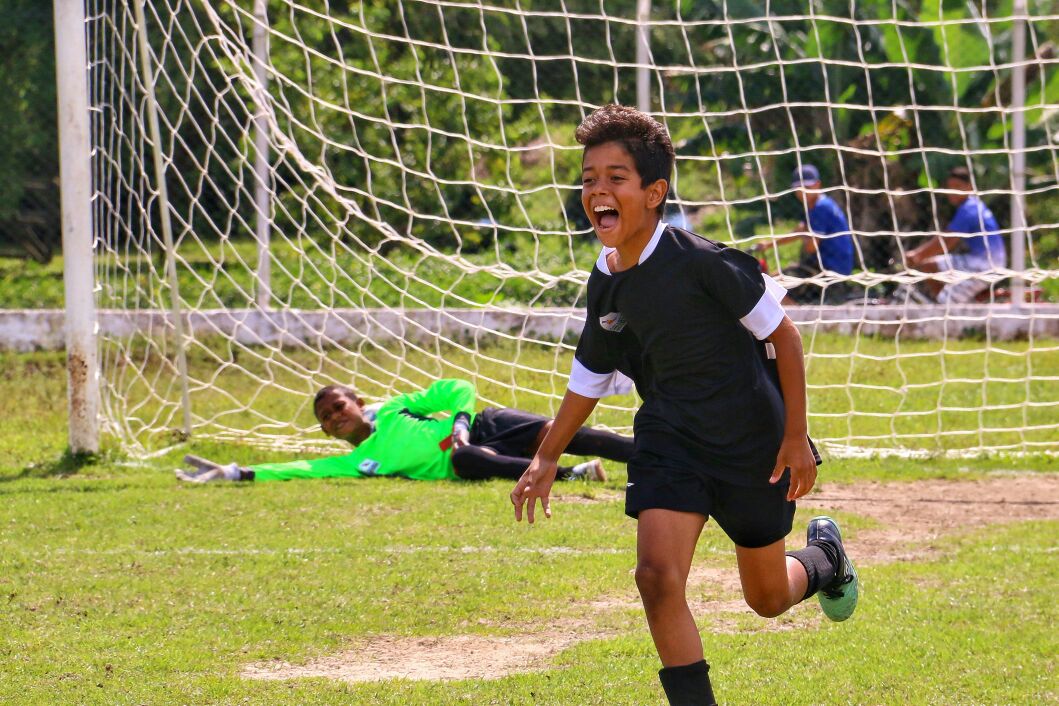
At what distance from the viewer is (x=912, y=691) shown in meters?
4.37

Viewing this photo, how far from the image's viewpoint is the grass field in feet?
14.6

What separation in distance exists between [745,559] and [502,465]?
363 cm

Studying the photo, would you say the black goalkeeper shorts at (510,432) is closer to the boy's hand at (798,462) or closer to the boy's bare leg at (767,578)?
the boy's bare leg at (767,578)

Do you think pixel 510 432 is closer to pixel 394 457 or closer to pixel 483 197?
Result: pixel 394 457

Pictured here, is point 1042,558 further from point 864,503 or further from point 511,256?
point 511,256

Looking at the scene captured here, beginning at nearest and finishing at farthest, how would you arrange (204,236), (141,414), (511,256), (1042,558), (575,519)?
1. (1042,558)
2. (575,519)
3. (141,414)
4. (204,236)
5. (511,256)

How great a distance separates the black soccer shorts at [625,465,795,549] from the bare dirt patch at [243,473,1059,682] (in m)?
0.97

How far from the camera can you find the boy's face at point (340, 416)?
8047mm

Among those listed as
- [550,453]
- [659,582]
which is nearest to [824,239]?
[550,453]

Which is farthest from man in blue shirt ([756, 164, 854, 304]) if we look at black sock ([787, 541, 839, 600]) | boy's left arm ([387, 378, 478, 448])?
black sock ([787, 541, 839, 600])

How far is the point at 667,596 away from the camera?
372 centimetres

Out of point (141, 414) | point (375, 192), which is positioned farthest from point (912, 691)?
point (375, 192)

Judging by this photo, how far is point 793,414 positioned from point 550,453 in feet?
2.35

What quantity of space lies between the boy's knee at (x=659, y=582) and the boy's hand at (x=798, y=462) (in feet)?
1.54
